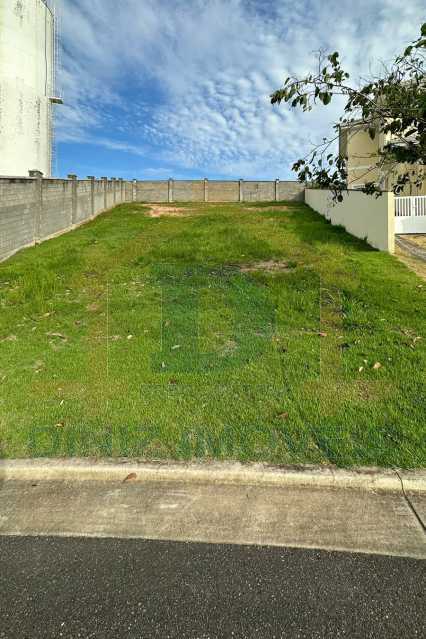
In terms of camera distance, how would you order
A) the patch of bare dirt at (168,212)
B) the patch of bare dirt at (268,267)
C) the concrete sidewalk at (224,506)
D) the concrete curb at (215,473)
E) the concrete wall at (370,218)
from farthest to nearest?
the patch of bare dirt at (168,212) < the concrete wall at (370,218) < the patch of bare dirt at (268,267) < the concrete curb at (215,473) < the concrete sidewalk at (224,506)

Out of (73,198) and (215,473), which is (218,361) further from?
(73,198)

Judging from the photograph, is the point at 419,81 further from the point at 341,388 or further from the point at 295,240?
the point at 295,240

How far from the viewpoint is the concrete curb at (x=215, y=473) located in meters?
2.65

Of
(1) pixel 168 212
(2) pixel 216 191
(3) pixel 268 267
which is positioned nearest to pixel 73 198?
(1) pixel 168 212

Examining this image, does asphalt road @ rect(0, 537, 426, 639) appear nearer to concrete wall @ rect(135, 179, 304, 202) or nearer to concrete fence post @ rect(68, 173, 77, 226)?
concrete fence post @ rect(68, 173, 77, 226)

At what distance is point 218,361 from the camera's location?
4586 mm

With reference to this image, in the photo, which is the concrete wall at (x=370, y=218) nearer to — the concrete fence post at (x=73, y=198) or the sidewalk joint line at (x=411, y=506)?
the sidewalk joint line at (x=411, y=506)

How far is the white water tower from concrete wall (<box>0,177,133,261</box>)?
3.87 meters

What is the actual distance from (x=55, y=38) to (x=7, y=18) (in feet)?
16.5

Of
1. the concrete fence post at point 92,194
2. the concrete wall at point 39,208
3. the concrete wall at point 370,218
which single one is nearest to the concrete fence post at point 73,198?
the concrete wall at point 39,208

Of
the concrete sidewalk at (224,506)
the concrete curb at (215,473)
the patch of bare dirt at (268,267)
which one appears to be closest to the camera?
the concrete sidewalk at (224,506)

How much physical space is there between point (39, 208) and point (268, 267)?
8.73m

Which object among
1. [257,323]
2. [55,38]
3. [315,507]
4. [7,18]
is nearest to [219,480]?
[315,507]

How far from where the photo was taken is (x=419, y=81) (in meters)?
3.53
